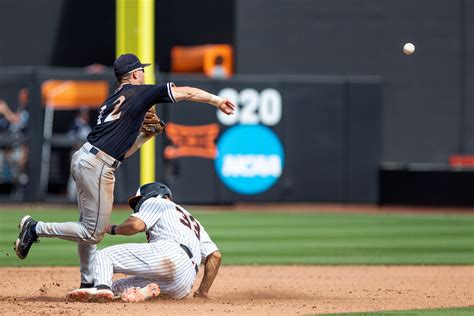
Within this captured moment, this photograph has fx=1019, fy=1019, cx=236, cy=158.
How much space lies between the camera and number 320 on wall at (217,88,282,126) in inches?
797

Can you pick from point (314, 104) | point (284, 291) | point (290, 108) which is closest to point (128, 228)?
point (284, 291)

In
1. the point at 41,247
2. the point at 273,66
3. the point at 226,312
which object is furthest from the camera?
the point at 273,66

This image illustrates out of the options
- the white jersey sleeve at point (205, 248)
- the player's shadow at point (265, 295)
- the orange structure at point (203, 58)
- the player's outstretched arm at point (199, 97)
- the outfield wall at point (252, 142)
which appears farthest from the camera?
the orange structure at point (203, 58)

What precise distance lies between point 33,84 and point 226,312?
43.9 ft

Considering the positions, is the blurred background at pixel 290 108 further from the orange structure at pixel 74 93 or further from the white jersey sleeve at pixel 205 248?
the white jersey sleeve at pixel 205 248

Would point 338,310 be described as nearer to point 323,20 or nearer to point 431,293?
point 431,293

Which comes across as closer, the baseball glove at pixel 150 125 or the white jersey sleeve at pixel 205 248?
the baseball glove at pixel 150 125

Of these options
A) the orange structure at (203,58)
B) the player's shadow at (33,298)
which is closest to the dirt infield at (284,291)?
the player's shadow at (33,298)

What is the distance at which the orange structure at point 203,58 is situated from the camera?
22281 millimetres

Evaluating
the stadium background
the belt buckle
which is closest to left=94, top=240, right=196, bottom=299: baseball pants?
the belt buckle

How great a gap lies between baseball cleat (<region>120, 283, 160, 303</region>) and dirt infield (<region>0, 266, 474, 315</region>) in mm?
75

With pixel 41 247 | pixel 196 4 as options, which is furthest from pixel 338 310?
pixel 196 4

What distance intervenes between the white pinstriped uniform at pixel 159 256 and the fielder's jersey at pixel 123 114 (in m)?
0.59

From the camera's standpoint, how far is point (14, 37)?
2500cm
